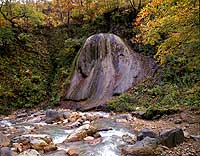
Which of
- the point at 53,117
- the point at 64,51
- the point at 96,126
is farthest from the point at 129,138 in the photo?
the point at 64,51

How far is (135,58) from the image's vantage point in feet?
A: 76.5

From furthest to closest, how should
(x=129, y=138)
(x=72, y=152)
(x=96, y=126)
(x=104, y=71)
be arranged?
(x=104, y=71) → (x=96, y=126) → (x=129, y=138) → (x=72, y=152)

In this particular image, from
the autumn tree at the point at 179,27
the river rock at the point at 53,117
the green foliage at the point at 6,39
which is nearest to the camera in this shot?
the autumn tree at the point at 179,27

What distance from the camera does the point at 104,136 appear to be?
11.8 metres

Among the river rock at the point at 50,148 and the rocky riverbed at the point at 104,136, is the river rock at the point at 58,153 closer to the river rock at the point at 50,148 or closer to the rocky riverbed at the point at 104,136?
the rocky riverbed at the point at 104,136

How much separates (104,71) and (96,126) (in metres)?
8.49

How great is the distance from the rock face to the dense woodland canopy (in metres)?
1.01

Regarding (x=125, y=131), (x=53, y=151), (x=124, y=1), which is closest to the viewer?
(x=53, y=151)

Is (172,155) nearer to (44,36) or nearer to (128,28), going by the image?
(128,28)

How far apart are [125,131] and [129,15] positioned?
17350 mm

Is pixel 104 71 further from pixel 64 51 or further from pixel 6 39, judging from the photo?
pixel 6 39

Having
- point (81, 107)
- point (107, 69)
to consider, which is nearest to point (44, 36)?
point (107, 69)

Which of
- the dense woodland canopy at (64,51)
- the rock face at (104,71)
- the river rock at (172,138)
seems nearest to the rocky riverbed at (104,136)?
the river rock at (172,138)

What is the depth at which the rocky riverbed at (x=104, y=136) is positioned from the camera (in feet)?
30.5
